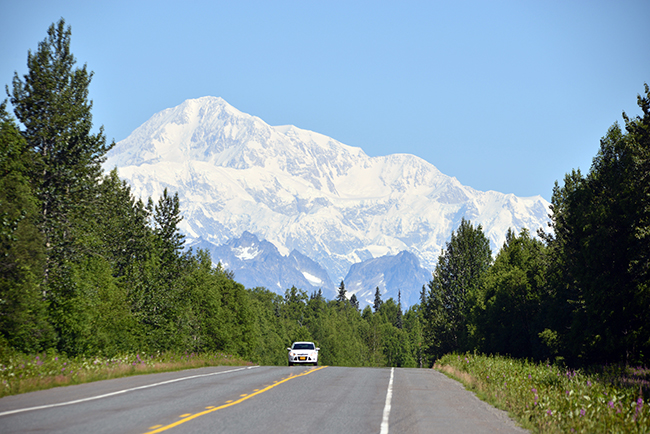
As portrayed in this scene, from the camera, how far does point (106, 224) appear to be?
149ft

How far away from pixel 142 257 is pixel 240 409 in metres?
38.7

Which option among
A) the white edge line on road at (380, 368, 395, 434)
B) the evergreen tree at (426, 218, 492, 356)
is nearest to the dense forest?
the evergreen tree at (426, 218, 492, 356)

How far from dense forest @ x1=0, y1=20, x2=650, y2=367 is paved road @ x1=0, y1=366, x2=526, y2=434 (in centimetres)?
1052

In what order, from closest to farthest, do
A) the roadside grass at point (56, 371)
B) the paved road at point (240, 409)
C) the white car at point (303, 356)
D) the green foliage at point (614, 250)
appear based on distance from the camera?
the paved road at point (240, 409) → the roadside grass at point (56, 371) → the green foliage at point (614, 250) → the white car at point (303, 356)

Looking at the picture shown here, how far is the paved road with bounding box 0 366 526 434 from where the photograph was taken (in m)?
10.7

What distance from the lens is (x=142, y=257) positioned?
49.3 m

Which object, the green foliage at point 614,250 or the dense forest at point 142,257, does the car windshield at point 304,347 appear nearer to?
the dense forest at point 142,257

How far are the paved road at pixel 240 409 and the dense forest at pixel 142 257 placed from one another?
1052 cm

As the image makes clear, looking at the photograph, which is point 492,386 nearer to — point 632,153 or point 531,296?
point 632,153

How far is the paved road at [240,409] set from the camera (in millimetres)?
10734

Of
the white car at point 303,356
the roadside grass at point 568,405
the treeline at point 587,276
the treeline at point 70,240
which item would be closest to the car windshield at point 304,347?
the white car at point 303,356

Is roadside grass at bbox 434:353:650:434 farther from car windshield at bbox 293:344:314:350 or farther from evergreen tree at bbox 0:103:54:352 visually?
car windshield at bbox 293:344:314:350

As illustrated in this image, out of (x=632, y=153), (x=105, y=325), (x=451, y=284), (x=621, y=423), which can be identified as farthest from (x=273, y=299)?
(x=621, y=423)

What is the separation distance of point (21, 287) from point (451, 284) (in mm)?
57977
